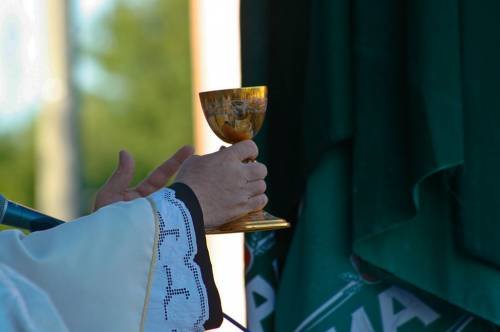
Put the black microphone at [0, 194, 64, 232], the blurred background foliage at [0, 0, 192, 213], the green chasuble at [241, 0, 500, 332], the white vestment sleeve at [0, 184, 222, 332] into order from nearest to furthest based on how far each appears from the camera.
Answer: the white vestment sleeve at [0, 184, 222, 332] → the black microphone at [0, 194, 64, 232] → the green chasuble at [241, 0, 500, 332] → the blurred background foliage at [0, 0, 192, 213]

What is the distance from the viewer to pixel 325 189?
1.65m

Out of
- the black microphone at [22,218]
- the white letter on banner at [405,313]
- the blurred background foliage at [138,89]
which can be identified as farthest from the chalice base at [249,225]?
the blurred background foliage at [138,89]

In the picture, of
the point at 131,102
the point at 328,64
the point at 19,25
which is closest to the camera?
the point at 328,64

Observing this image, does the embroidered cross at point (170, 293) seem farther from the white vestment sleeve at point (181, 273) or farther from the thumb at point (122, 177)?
the thumb at point (122, 177)

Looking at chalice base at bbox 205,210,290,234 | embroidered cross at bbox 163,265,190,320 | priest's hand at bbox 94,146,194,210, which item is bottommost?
embroidered cross at bbox 163,265,190,320

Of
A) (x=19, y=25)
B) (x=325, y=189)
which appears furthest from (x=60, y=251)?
(x=19, y=25)

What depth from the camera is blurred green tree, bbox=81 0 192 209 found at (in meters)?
10.5

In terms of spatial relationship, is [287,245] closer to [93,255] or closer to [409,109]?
[409,109]

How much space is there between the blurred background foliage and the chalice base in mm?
8758

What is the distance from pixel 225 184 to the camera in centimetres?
126

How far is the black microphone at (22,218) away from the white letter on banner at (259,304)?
1.70 feet

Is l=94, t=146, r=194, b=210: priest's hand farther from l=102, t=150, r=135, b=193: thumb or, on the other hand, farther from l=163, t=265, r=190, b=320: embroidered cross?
l=163, t=265, r=190, b=320: embroidered cross

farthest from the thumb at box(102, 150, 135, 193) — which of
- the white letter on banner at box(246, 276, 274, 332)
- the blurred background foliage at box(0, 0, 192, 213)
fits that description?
the blurred background foliage at box(0, 0, 192, 213)

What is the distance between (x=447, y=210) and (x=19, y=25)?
7137 mm
